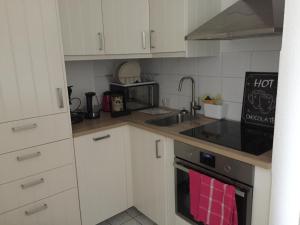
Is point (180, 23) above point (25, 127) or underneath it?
above

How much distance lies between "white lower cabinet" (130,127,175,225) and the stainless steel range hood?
2.50ft

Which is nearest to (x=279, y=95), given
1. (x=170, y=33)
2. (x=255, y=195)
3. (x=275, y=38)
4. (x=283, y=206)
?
(x=283, y=206)

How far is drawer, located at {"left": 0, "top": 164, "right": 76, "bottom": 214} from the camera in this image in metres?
1.56

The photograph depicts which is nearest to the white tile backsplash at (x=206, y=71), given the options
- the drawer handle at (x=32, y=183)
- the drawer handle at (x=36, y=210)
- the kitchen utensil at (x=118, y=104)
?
the kitchen utensil at (x=118, y=104)

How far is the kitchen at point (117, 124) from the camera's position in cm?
142

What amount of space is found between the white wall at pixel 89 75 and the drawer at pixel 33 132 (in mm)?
711

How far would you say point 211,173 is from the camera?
4.98ft

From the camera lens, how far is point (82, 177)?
188 cm

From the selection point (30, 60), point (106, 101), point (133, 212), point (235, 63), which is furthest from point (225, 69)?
point (133, 212)

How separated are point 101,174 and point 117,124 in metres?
0.41

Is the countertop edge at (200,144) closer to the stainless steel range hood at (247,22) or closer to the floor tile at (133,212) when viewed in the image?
the stainless steel range hood at (247,22)

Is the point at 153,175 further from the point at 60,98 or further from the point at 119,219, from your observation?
the point at 60,98

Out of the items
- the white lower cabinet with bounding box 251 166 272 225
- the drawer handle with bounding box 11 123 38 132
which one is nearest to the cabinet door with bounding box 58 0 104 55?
the drawer handle with bounding box 11 123 38 132

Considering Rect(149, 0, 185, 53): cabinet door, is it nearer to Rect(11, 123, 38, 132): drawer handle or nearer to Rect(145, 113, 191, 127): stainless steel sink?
Rect(145, 113, 191, 127): stainless steel sink
